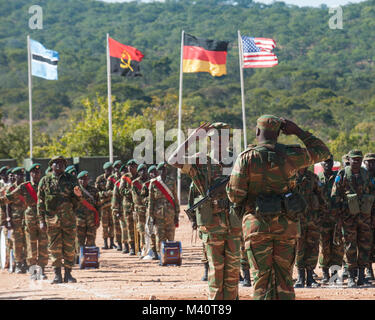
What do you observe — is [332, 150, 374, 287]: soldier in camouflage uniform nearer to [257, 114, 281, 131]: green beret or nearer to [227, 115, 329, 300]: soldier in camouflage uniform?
[227, 115, 329, 300]: soldier in camouflage uniform

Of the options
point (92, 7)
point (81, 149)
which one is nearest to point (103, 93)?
point (81, 149)

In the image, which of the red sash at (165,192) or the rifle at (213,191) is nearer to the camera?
the rifle at (213,191)

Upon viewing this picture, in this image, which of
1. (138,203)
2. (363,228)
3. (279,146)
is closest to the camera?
(279,146)

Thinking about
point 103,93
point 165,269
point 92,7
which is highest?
point 92,7

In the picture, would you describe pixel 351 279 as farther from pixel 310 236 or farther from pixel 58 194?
pixel 58 194

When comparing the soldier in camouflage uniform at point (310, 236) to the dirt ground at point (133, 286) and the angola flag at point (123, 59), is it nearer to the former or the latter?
the dirt ground at point (133, 286)

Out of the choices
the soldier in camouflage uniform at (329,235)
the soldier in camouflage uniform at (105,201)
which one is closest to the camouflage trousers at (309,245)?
the soldier in camouflage uniform at (329,235)

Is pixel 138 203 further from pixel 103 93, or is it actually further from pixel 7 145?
pixel 103 93

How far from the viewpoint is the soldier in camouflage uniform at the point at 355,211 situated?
36.2 feet

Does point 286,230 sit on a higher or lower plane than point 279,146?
lower

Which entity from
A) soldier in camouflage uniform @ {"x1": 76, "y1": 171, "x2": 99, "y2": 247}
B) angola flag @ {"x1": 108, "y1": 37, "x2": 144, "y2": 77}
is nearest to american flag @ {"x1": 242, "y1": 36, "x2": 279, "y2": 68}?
angola flag @ {"x1": 108, "y1": 37, "x2": 144, "y2": 77}

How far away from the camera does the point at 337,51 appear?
118 meters

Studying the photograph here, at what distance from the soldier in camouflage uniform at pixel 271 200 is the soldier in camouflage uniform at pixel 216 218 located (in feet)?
3.55

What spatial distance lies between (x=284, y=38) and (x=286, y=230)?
397 ft
